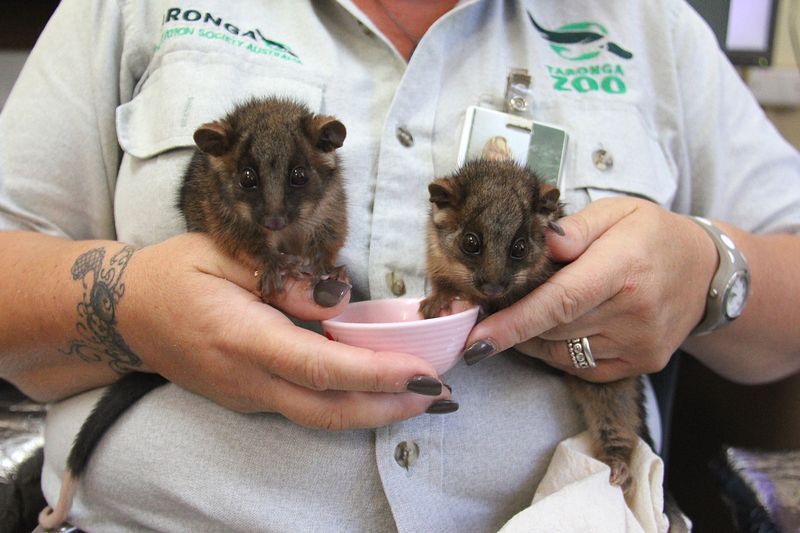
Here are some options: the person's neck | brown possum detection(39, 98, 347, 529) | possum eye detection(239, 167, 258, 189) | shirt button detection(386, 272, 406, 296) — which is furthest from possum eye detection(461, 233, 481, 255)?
the person's neck

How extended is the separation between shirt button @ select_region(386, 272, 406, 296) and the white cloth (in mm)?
600

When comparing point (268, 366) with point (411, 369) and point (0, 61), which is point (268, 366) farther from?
point (0, 61)

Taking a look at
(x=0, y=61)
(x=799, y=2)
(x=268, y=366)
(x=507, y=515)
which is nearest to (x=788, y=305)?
(x=507, y=515)

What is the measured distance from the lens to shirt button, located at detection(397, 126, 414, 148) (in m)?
1.73

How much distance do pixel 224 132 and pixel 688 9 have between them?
5.38ft

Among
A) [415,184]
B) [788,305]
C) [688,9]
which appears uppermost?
[688,9]

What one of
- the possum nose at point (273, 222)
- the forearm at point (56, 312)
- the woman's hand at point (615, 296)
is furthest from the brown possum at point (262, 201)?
the woman's hand at point (615, 296)

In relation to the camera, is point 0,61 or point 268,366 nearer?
point 268,366

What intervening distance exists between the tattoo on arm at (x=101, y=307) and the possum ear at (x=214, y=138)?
340 mm

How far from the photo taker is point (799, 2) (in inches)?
155

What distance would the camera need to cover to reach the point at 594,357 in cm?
166

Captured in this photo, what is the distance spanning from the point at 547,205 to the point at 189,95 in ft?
3.32

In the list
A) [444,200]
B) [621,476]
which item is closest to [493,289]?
[444,200]

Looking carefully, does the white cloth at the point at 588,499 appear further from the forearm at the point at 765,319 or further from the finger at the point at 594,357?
the forearm at the point at 765,319
